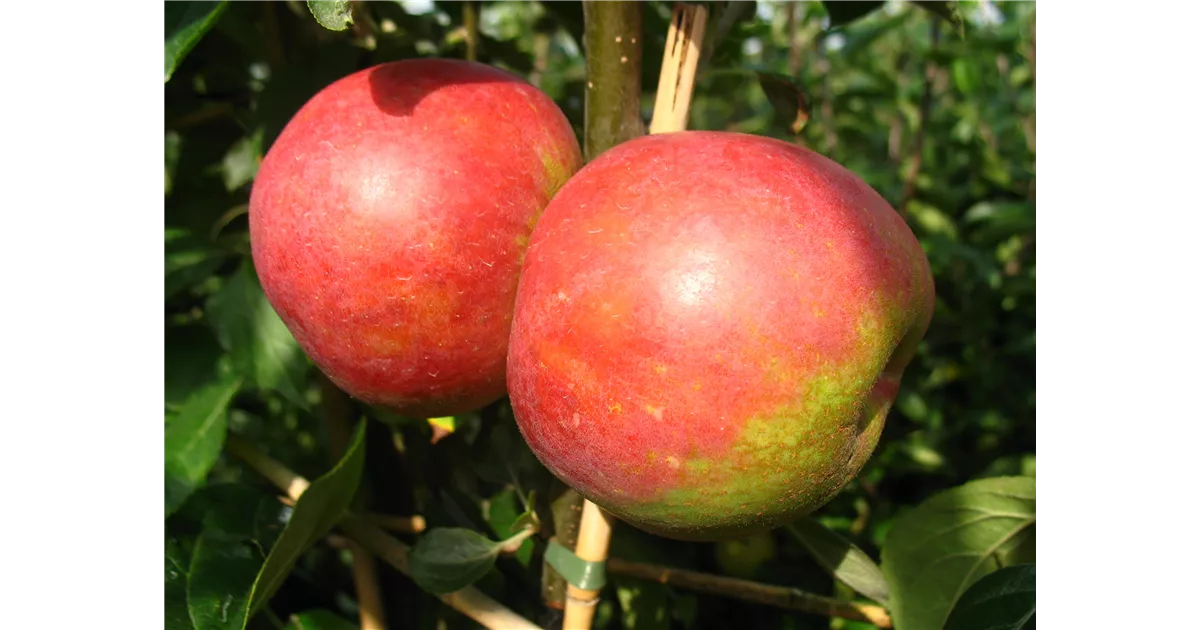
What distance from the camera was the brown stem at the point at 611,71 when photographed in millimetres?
673

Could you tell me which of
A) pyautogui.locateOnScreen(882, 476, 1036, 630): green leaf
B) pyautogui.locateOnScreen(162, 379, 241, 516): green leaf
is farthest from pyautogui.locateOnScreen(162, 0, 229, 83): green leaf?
pyautogui.locateOnScreen(882, 476, 1036, 630): green leaf

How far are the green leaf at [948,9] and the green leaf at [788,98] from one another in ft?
0.44

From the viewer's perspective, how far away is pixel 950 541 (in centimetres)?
89

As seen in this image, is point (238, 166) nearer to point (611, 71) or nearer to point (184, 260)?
point (184, 260)

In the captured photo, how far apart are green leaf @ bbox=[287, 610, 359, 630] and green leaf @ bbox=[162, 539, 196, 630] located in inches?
4.3

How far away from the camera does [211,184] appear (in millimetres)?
1148

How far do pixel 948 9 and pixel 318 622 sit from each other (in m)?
0.78

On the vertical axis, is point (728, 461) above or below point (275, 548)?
above

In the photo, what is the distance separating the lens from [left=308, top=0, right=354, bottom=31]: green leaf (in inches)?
22.2

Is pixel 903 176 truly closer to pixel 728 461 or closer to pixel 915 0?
pixel 915 0

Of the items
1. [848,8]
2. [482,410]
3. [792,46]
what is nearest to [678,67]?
[848,8]

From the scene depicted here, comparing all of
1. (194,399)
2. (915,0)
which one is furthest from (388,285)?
(915,0)

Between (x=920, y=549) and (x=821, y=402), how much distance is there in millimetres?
409

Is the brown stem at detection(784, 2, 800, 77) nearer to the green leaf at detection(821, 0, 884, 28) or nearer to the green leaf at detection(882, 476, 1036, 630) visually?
the green leaf at detection(821, 0, 884, 28)
